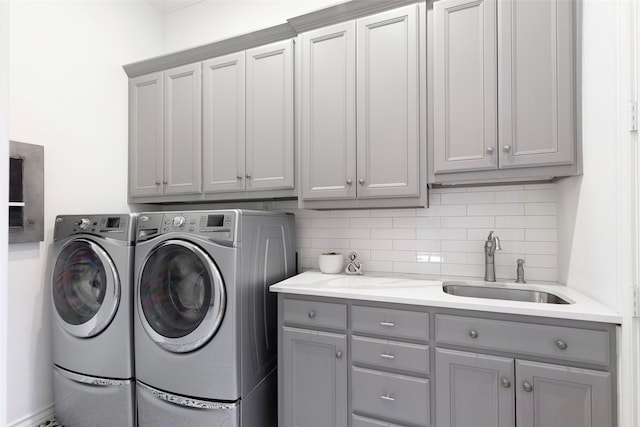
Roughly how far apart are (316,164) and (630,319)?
1.65 m

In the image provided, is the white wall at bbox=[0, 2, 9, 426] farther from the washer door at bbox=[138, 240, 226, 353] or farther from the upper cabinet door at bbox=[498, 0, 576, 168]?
the upper cabinet door at bbox=[498, 0, 576, 168]

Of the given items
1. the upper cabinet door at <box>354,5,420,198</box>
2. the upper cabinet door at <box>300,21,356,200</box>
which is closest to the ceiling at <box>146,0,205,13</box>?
the upper cabinet door at <box>300,21,356,200</box>

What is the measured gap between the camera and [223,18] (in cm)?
287

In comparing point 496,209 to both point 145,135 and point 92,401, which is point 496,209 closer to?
point 145,135

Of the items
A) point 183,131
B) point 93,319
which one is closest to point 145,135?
point 183,131

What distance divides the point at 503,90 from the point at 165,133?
7.94 feet

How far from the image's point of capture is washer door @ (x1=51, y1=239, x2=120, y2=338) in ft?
6.57

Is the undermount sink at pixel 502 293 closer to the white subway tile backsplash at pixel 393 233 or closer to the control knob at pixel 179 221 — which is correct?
the white subway tile backsplash at pixel 393 233

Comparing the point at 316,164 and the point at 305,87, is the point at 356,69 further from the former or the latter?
the point at 316,164

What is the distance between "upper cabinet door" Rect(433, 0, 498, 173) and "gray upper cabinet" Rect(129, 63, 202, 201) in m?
1.77

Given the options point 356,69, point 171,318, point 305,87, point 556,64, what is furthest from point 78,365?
point 556,64

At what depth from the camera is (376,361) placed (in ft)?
5.34

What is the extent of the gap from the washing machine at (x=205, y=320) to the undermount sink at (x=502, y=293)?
3.84 ft

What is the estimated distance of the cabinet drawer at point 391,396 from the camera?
1.53 metres
